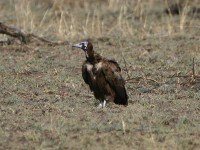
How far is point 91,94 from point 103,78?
3.63 ft

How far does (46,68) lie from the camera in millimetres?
11539

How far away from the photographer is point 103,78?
28.2 ft

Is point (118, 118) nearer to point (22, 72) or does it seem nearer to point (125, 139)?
point (125, 139)

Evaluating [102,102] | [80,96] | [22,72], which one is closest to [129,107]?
[102,102]

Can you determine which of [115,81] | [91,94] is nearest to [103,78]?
[115,81]

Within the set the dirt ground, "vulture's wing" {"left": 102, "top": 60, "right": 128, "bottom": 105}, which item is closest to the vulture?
"vulture's wing" {"left": 102, "top": 60, "right": 128, "bottom": 105}

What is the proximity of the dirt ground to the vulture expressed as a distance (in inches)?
5.9

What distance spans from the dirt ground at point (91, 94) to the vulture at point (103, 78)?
0.15m

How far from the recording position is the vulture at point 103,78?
854 cm

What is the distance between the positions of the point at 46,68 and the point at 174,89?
2549 mm

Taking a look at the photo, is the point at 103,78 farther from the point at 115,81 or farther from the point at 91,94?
the point at 91,94

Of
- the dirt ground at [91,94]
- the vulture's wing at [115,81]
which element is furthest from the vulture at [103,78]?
the dirt ground at [91,94]

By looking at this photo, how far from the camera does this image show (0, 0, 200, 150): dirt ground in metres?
7.20

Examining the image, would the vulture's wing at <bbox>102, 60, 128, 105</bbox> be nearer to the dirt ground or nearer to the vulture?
the vulture
